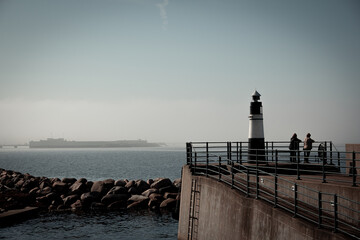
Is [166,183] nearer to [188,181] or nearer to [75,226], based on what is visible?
[75,226]

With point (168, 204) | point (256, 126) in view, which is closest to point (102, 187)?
point (168, 204)

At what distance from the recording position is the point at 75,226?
23.7 m

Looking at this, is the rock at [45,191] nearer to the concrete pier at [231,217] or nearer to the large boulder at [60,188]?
the large boulder at [60,188]

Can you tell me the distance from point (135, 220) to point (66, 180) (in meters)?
14.1

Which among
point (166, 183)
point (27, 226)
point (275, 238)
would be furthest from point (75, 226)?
point (275, 238)

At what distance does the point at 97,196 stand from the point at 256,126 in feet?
55.0

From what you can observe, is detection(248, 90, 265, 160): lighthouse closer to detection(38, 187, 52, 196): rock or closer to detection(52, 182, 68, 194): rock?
detection(52, 182, 68, 194): rock

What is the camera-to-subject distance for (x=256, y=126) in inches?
744

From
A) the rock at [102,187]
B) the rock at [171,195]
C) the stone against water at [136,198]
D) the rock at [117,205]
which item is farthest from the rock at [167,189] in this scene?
the rock at [102,187]

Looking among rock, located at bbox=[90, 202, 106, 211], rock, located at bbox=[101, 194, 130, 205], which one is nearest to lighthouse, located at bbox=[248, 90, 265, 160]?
rock, located at bbox=[101, 194, 130, 205]

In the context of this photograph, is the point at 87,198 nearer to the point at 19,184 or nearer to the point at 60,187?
the point at 60,187

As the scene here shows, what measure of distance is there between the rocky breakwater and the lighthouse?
31.7 ft

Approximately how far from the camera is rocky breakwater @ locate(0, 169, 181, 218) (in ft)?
94.8

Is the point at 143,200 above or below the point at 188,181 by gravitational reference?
below
